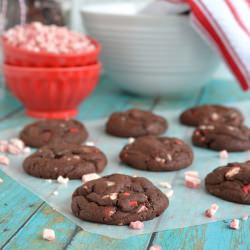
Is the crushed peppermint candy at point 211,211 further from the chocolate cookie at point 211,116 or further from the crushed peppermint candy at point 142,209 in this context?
the chocolate cookie at point 211,116

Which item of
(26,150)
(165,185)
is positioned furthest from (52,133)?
(165,185)

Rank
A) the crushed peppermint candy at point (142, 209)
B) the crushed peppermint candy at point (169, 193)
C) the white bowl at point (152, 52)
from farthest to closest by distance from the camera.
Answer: the white bowl at point (152, 52), the crushed peppermint candy at point (169, 193), the crushed peppermint candy at point (142, 209)

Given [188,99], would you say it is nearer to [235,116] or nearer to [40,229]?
[235,116]

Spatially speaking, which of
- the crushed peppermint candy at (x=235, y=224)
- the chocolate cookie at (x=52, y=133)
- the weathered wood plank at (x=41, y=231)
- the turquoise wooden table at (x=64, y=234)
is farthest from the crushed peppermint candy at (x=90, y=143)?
the crushed peppermint candy at (x=235, y=224)

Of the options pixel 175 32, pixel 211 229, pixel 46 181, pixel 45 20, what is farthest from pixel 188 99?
pixel 211 229

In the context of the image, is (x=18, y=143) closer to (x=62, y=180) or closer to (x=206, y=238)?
(x=62, y=180)

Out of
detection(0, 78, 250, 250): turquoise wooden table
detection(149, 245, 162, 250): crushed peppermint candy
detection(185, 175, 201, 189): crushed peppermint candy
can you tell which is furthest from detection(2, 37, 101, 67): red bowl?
detection(149, 245, 162, 250): crushed peppermint candy

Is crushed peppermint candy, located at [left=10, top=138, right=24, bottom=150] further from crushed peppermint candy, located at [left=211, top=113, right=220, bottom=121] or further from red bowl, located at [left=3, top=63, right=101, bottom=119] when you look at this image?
crushed peppermint candy, located at [left=211, top=113, right=220, bottom=121]
